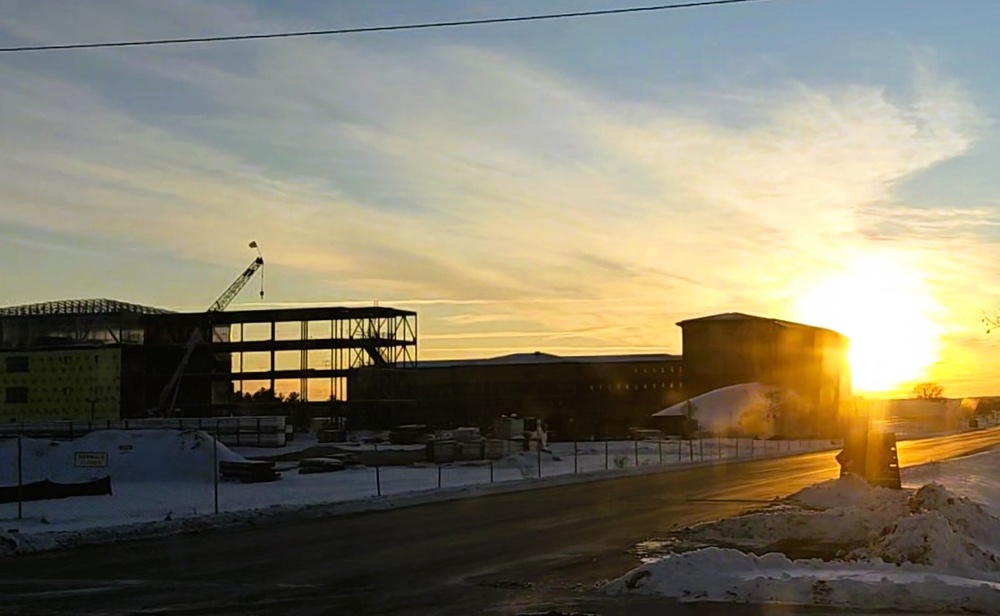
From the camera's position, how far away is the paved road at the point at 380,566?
44.0 feet

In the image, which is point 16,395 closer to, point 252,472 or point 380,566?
point 252,472

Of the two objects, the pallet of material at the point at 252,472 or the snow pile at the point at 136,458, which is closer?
the pallet of material at the point at 252,472

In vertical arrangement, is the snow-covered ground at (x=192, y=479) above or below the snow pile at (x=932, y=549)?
below

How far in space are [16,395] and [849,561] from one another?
331 feet

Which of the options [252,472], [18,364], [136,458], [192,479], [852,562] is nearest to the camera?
[852,562]

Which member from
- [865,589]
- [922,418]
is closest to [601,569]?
[865,589]

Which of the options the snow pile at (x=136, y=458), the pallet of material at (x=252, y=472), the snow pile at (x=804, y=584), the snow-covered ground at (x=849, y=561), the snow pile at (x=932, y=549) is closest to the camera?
the snow pile at (x=804, y=584)

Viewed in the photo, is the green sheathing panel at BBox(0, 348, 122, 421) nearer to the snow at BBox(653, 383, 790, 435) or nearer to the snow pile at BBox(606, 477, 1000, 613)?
the snow at BBox(653, 383, 790, 435)

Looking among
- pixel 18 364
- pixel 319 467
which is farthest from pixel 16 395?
pixel 319 467

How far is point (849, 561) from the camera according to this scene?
15727 mm

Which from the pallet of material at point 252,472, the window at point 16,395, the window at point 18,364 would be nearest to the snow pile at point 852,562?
the pallet of material at point 252,472

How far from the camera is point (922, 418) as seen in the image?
16088 centimetres

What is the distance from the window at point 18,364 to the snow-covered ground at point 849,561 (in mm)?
93606

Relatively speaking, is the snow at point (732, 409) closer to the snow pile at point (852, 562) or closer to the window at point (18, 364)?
the window at point (18, 364)
